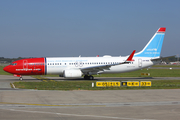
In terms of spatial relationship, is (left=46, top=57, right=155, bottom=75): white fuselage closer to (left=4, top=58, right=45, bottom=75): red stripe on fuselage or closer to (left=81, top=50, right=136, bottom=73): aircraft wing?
(left=81, top=50, right=136, bottom=73): aircraft wing

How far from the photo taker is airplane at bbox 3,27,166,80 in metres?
36.1

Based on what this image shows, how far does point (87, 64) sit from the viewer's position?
3784 cm

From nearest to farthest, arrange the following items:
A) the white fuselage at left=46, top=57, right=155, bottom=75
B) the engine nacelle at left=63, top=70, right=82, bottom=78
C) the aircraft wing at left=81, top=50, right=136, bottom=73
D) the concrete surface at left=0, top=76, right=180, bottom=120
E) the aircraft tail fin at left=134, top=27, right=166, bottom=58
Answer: the concrete surface at left=0, top=76, right=180, bottom=120 → the engine nacelle at left=63, top=70, right=82, bottom=78 → the aircraft wing at left=81, top=50, right=136, bottom=73 → the white fuselage at left=46, top=57, right=155, bottom=75 → the aircraft tail fin at left=134, top=27, right=166, bottom=58

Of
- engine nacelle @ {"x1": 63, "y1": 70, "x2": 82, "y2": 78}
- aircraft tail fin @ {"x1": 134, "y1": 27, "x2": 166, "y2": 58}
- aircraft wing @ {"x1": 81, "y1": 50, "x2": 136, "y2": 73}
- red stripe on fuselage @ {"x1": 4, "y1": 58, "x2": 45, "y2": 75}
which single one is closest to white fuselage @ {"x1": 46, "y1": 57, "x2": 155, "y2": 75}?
aircraft wing @ {"x1": 81, "y1": 50, "x2": 136, "y2": 73}

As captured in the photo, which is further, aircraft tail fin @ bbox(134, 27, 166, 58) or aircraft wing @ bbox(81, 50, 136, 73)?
aircraft tail fin @ bbox(134, 27, 166, 58)

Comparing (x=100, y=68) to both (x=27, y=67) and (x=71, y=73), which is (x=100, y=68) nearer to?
(x=71, y=73)

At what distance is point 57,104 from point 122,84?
12.6 meters

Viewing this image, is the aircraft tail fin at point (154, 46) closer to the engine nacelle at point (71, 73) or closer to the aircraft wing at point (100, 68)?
the aircraft wing at point (100, 68)

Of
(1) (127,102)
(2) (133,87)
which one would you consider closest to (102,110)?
(1) (127,102)

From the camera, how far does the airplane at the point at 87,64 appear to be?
36.1 metres

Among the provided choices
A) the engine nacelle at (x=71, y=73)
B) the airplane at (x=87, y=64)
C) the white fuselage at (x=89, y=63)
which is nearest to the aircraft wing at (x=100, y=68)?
the airplane at (x=87, y=64)

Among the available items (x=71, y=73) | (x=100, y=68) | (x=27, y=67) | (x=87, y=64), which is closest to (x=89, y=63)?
(x=87, y=64)

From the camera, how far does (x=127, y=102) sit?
16.0m

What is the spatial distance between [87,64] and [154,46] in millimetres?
12908
